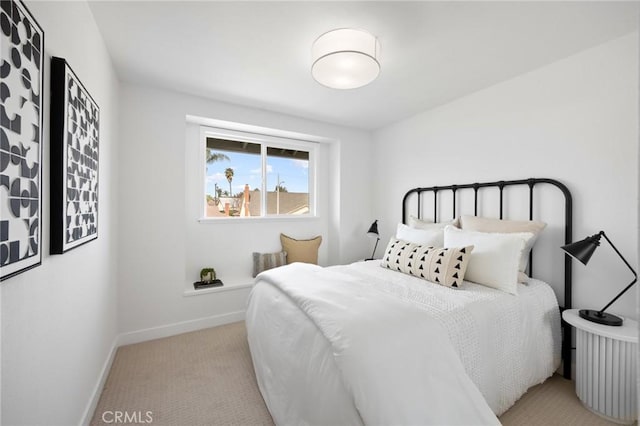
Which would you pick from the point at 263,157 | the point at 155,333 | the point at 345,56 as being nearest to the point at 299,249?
the point at 263,157

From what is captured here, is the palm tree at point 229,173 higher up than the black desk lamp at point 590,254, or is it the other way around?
the palm tree at point 229,173

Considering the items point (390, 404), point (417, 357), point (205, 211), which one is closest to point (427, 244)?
point (417, 357)

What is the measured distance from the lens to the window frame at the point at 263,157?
3.20 meters

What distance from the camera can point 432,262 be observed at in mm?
2072

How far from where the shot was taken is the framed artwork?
2.47 ft

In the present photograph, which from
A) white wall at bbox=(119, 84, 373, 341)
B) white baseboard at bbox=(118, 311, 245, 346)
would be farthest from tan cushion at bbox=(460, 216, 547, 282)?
white baseboard at bbox=(118, 311, 245, 346)

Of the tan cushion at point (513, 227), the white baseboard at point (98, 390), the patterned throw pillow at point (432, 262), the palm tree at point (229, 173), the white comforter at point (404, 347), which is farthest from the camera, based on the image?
the palm tree at point (229, 173)

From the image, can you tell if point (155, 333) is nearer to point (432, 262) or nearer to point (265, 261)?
point (265, 261)

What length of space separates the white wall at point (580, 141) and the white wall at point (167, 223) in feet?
6.82

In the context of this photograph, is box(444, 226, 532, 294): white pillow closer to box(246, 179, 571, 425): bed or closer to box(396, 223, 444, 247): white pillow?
box(246, 179, 571, 425): bed

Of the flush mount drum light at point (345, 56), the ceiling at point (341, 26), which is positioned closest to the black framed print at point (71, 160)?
the ceiling at point (341, 26)

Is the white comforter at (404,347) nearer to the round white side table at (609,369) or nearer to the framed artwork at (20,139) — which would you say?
the round white side table at (609,369)

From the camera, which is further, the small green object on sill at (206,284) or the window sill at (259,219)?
the window sill at (259,219)

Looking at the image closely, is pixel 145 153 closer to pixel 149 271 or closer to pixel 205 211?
pixel 205 211
